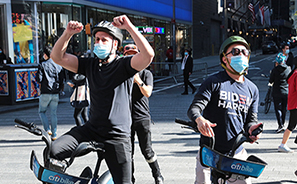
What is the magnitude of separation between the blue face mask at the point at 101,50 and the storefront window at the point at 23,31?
1936cm

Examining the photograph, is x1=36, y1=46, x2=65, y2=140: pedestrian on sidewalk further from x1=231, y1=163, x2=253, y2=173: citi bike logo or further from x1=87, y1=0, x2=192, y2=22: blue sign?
x1=87, y1=0, x2=192, y2=22: blue sign

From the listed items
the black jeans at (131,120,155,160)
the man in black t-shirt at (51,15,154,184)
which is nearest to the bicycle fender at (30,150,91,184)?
the man in black t-shirt at (51,15,154,184)

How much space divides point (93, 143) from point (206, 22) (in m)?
49.6

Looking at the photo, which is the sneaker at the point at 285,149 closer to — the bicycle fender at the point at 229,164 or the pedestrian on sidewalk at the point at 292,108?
the pedestrian on sidewalk at the point at 292,108

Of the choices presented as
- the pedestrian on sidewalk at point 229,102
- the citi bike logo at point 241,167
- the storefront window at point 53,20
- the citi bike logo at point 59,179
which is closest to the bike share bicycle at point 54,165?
the citi bike logo at point 59,179

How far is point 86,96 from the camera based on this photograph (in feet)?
26.7

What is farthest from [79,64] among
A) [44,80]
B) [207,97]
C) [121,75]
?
[44,80]

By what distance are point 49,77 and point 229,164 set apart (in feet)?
21.2

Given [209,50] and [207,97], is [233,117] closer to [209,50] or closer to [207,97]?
[207,97]

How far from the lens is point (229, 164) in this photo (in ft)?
8.97

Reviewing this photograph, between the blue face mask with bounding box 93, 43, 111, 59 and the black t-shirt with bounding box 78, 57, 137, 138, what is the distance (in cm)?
9

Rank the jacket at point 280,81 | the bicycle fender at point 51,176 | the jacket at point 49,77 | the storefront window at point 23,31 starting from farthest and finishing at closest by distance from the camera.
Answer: the storefront window at point 23,31 → the jacket at point 280,81 → the jacket at point 49,77 → the bicycle fender at point 51,176

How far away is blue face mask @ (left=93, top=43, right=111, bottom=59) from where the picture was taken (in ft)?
11.2

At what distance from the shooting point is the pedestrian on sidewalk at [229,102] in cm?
339
